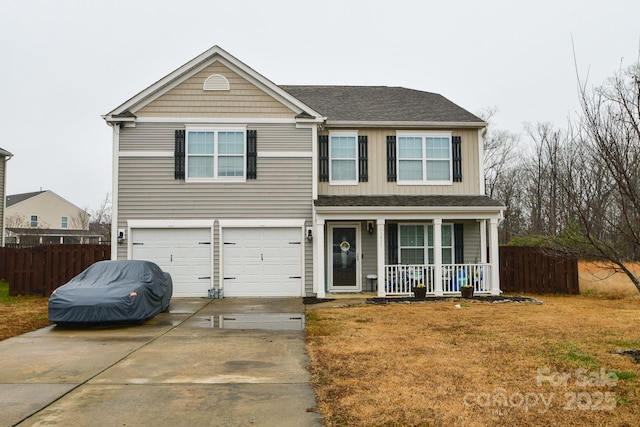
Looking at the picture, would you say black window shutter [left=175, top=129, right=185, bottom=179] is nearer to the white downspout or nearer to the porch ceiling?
the white downspout

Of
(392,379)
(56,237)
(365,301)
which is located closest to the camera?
(392,379)

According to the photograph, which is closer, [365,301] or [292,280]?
[365,301]

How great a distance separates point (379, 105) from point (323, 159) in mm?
3205

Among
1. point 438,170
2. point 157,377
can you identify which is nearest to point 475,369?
point 157,377

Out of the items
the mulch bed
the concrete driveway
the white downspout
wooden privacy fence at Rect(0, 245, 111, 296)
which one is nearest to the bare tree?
the concrete driveway

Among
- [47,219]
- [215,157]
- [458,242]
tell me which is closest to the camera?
[215,157]

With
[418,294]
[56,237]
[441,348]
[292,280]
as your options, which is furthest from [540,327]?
[56,237]

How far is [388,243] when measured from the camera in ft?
52.4

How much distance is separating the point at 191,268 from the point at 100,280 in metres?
4.10

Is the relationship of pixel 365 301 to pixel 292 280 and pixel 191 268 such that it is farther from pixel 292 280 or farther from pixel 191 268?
pixel 191 268

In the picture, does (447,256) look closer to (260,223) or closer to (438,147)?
(438,147)

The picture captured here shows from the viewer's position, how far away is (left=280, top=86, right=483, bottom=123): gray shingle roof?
52.8ft

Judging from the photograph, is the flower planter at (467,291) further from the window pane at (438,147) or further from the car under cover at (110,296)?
the car under cover at (110,296)

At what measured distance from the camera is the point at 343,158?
52.3 feet
